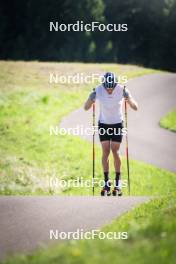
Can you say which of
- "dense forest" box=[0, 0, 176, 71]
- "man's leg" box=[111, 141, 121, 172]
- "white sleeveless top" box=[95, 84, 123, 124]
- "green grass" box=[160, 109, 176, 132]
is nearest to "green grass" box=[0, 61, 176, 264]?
"man's leg" box=[111, 141, 121, 172]

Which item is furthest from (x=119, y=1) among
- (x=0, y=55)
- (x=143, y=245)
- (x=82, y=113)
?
(x=143, y=245)

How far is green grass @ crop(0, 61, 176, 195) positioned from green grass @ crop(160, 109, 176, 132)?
3.72m

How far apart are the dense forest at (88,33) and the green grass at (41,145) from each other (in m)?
6.76

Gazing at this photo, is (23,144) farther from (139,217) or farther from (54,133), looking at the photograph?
(139,217)

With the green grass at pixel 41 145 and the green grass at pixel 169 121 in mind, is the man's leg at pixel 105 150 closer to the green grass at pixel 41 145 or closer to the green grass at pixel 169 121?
the green grass at pixel 41 145

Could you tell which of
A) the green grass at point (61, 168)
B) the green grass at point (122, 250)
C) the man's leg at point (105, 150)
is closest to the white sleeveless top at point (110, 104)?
the man's leg at point (105, 150)

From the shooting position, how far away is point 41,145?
63.0 ft

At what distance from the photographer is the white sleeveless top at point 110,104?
432 inches

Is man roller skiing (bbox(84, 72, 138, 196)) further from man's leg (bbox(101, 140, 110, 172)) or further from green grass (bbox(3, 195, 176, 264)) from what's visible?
green grass (bbox(3, 195, 176, 264))

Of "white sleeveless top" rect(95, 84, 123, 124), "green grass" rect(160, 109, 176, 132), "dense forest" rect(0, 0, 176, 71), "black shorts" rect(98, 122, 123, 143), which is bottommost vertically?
"black shorts" rect(98, 122, 123, 143)

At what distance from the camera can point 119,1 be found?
Result: 50938mm

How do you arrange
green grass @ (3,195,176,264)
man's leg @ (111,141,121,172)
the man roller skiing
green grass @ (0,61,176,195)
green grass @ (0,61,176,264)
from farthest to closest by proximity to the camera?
green grass @ (0,61,176,195), man's leg @ (111,141,121,172), the man roller skiing, green grass @ (0,61,176,264), green grass @ (3,195,176,264)

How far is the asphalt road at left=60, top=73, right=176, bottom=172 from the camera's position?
17.6 m

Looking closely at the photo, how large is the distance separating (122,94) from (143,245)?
5.64 metres
